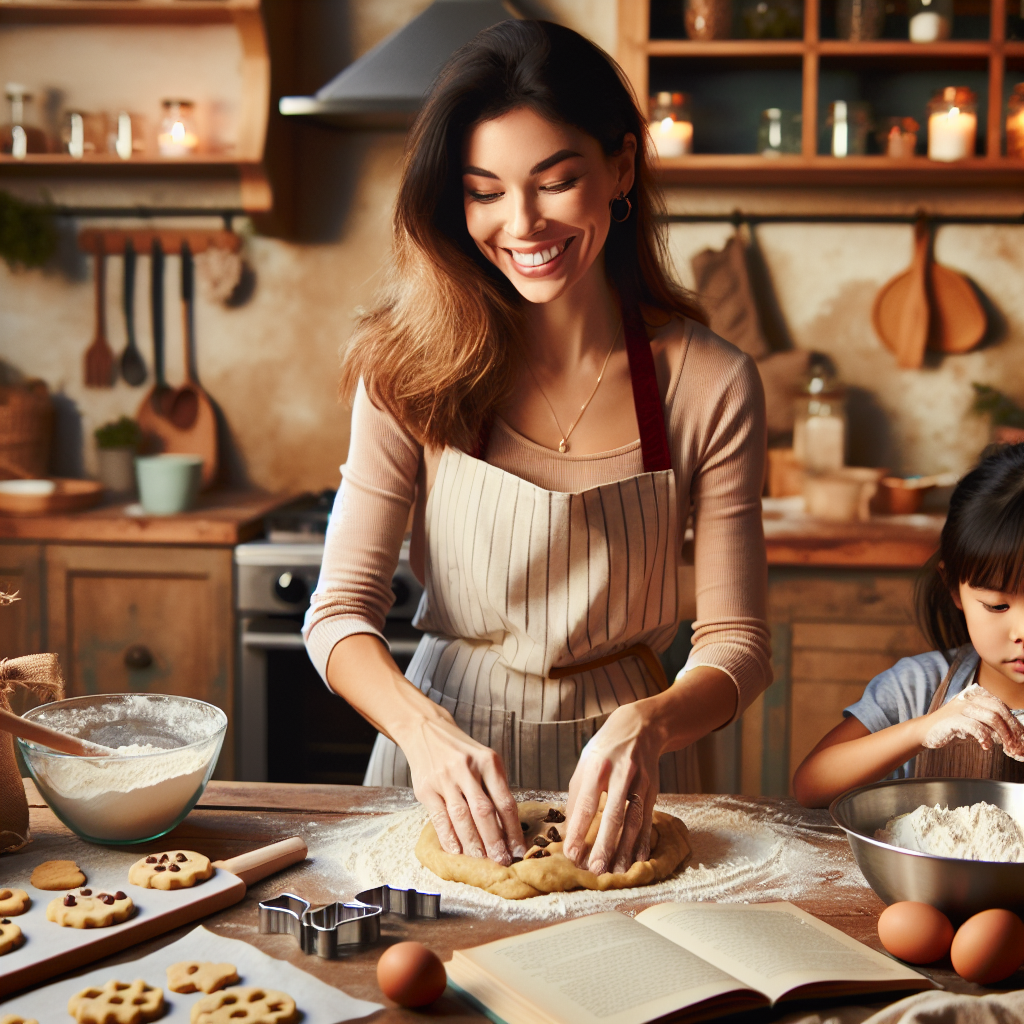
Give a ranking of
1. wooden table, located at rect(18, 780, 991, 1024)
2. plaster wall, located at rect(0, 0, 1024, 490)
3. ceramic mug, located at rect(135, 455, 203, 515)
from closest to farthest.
→ wooden table, located at rect(18, 780, 991, 1024) < ceramic mug, located at rect(135, 455, 203, 515) < plaster wall, located at rect(0, 0, 1024, 490)

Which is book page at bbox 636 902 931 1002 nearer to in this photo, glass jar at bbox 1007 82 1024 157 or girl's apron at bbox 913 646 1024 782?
girl's apron at bbox 913 646 1024 782

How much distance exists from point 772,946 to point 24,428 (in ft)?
8.63

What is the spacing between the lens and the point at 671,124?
2730 mm

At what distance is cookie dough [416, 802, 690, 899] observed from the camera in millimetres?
1009

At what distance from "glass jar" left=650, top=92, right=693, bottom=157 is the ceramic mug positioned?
1406 millimetres

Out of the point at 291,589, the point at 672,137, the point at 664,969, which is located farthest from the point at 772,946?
the point at 672,137

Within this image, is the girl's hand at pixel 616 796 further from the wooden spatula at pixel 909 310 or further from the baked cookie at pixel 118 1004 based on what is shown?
the wooden spatula at pixel 909 310

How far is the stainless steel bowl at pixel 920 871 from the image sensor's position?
2.86 ft

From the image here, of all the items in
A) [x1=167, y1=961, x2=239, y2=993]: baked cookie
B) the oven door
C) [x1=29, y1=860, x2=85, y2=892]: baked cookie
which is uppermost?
[x1=29, y1=860, x2=85, y2=892]: baked cookie

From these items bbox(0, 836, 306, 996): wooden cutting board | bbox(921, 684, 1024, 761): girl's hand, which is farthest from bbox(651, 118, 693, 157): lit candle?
bbox(0, 836, 306, 996): wooden cutting board

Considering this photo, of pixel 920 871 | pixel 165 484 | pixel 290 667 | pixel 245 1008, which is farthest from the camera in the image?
pixel 165 484

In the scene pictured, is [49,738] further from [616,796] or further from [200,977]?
[616,796]

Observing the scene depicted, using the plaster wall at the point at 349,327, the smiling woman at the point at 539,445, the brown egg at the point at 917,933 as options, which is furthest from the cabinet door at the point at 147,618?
the brown egg at the point at 917,933

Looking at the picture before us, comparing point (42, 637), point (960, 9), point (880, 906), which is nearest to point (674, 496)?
point (880, 906)
